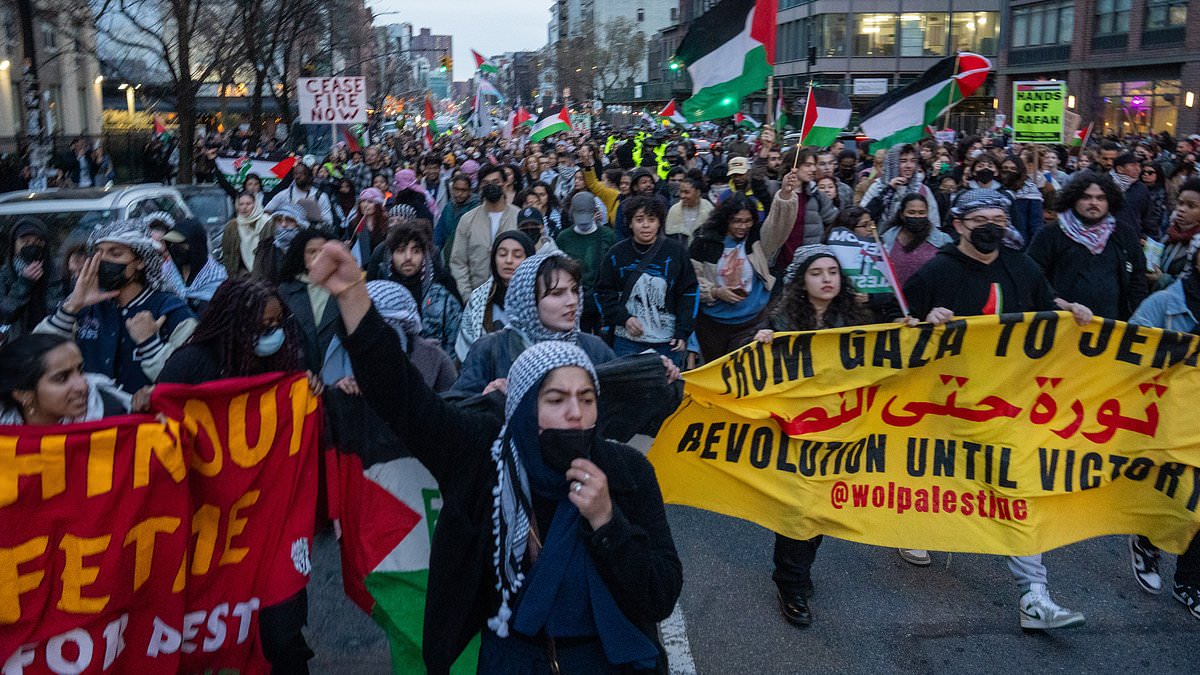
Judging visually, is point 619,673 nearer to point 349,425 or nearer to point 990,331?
point 349,425

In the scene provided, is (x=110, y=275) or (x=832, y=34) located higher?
(x=832, y=34)

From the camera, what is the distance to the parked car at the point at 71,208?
8453mm

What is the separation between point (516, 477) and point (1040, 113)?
44.9 ft

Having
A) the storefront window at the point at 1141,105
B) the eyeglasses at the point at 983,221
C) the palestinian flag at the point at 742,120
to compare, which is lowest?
the eyeglasses at the point at 983,221

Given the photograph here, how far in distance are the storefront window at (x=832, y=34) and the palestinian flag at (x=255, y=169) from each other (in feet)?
184

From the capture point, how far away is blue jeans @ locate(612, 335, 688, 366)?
22.1ft

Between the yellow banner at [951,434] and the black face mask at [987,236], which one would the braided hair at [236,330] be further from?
the black face mask at [987,236]

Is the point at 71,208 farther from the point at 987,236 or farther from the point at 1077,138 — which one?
the point at 1077,138

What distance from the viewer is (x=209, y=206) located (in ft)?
39.4

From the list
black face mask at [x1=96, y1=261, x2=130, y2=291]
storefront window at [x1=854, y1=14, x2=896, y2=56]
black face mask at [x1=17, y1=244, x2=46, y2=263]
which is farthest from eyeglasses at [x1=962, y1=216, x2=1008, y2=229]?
storefront window at [x1=854, y1=14, x2=896, y2=56]

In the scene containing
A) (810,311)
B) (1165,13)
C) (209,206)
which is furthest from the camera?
(1165,13)

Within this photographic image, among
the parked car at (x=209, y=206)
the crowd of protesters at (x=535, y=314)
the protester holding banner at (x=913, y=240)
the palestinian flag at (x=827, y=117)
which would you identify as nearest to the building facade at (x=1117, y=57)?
the palestinian flag at (x=827, y=117)

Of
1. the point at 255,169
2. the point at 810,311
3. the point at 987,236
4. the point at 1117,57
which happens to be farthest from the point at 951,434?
the point at 1117,57

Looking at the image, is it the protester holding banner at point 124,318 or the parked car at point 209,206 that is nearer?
the protester holding banner at point 124,318
